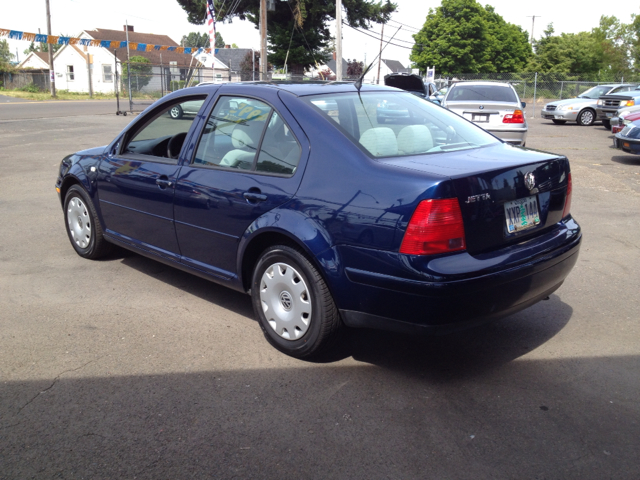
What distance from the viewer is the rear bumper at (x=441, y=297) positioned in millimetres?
3084

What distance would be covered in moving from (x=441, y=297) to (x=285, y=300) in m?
1.07

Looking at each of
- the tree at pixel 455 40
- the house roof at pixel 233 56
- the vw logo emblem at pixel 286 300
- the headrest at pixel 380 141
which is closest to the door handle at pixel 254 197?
the vw logo emblem at pixel 286 300

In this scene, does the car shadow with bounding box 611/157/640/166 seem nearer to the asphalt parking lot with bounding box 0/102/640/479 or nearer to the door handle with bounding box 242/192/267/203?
the asphalt parking lot with bounding box 0/102/640/479

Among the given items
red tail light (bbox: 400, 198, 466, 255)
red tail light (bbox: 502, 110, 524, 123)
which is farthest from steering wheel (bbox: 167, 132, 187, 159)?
red tail light (bbox: 502, 110, 524, 123)

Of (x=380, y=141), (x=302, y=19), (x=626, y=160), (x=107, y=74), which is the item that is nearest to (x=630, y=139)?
(x=626, y=160)

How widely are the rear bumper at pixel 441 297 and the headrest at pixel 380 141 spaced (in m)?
0.74

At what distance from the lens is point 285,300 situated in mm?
3744

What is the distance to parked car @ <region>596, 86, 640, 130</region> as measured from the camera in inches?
845

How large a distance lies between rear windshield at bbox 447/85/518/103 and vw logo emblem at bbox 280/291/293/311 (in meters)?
11.6

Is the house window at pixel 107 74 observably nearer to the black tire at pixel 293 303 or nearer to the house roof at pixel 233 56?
the house roof at pixel 233 56

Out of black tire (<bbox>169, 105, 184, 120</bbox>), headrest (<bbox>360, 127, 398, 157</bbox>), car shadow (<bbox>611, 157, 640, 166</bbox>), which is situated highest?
black tire (<bbox>169, 105, 184, 120</bbox>)

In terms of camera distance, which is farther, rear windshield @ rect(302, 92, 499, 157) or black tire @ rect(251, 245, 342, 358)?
rear windshield @ rect(302, 92, 499, 157)

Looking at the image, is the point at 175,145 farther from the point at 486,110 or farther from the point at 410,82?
the point at 410,82

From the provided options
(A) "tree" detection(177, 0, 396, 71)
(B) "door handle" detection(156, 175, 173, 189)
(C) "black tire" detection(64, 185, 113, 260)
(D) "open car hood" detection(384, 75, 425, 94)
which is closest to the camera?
(B) "door handle" detection(156, 175, 173, 189)
